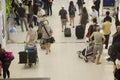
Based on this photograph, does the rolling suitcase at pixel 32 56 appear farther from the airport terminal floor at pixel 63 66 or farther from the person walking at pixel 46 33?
the person walking at pixel 46 33

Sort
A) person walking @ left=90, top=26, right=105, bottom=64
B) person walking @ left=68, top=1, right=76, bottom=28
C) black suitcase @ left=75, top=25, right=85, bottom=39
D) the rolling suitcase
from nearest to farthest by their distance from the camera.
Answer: person walking @ left=90, top=26, right=105, bottom=64 → the rolling suitcase → black suitcase @ left=75, top=25, right=85, bottom=39 → person walking @ left=68, top=1, right=76, bottom=28

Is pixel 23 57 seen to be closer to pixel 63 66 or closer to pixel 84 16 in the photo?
pixel 63 66

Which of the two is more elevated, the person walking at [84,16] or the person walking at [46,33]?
the person walking at [84,16]

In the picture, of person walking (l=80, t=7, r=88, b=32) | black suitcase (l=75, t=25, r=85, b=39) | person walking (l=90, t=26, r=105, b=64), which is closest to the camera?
person walking (l=90, t=26, r=105, b=64)

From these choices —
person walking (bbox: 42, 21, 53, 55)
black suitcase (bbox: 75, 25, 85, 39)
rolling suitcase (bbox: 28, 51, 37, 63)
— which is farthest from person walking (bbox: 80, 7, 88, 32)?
rolling suitcase (bbox: 28, 51, 37, 63)

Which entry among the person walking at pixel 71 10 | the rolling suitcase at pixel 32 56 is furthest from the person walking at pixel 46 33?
the person walking at pixel 71 10

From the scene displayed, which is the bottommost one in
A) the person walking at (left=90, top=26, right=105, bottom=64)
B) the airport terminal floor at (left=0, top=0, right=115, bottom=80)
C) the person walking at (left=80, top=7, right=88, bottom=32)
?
the airport terminal floor at (left=0, top=0, right=115, bottom=80)

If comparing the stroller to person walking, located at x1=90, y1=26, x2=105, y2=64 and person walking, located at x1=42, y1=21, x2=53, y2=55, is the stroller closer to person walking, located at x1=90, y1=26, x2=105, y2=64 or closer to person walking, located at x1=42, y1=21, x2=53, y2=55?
person walking, located at x1=90, y1=26, x2=105, y2=64

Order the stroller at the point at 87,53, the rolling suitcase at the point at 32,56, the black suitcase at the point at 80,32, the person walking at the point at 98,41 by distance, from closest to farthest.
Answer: the person walking at the point at 98,41, the rolling suitcase at the point at 32,56, the stroller at the point at 87,53, the black suitcase at the point at 80,32

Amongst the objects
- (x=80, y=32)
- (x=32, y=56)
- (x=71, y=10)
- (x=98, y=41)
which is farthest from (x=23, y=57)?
(x=71, y=10)

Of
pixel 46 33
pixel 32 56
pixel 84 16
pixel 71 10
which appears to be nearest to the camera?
pixel 32 56

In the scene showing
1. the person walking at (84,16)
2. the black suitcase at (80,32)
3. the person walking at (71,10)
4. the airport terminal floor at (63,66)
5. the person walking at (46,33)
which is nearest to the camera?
the airport terminal floor at (63,66)

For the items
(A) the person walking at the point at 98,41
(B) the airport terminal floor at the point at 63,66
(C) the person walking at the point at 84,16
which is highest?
(C) the person walking at the point at 84,16

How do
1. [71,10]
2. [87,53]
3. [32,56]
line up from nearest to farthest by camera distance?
[32,56], [87,53], [71,10]
